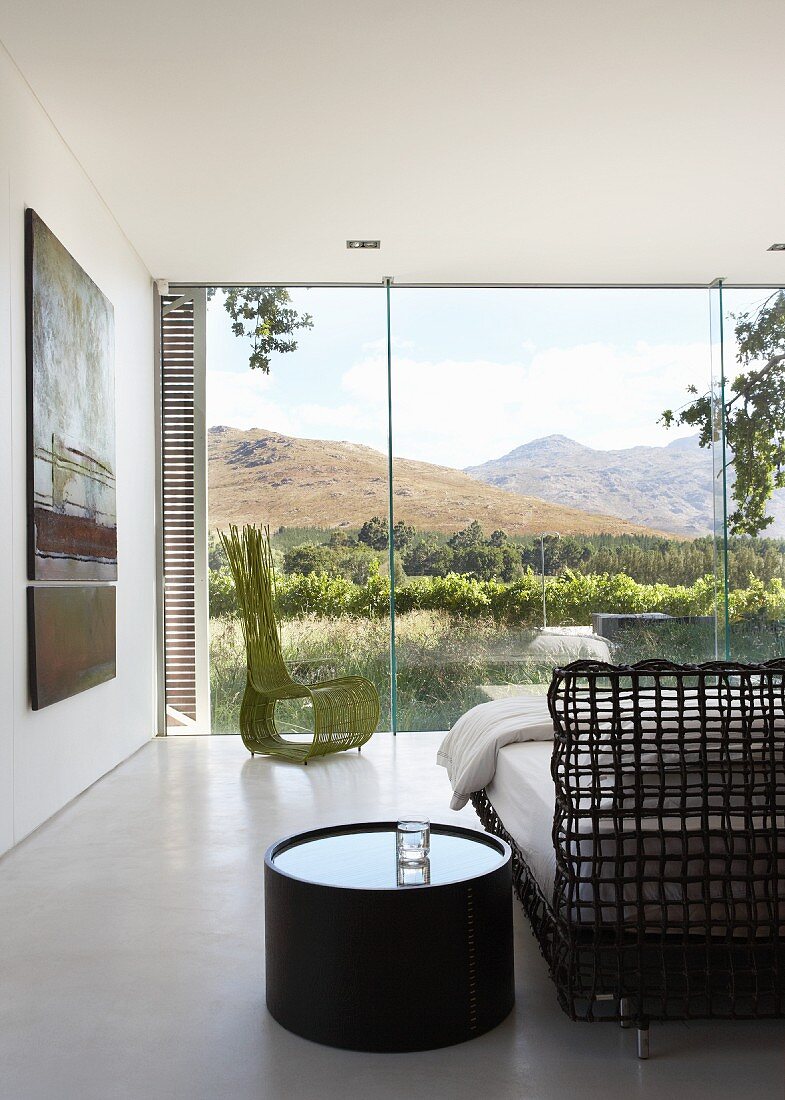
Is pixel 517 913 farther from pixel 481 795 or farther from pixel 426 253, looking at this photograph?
pixel 426 253

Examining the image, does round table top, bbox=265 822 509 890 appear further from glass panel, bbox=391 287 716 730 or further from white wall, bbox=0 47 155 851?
glass panel, bbox=391 287 716 730

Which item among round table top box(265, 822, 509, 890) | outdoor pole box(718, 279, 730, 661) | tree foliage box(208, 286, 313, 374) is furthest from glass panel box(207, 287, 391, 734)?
round table top box(265, 822, 509, 890)

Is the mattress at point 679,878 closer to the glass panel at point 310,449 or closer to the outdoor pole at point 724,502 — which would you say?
the glass panel at point 310,449

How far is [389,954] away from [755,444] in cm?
589

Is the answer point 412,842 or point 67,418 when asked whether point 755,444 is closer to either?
point 67,418

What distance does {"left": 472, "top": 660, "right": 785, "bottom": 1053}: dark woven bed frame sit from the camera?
2021mm

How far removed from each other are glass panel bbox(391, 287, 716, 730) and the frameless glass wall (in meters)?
0.01

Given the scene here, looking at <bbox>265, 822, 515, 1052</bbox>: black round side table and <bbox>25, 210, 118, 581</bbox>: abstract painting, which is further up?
<bbox>25, 210, 118, 581</bbox>: abstract painting

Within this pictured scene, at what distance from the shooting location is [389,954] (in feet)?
6.64

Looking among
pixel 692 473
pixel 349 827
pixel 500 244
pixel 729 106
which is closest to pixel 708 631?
pixel 692 473

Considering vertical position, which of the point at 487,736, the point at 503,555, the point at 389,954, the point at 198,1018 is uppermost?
the point at 503,555

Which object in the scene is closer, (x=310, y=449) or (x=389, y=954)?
(x=389, y=954)

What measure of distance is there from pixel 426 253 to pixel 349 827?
4.49 m

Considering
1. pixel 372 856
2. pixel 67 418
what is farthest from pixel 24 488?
pixel 372 856
